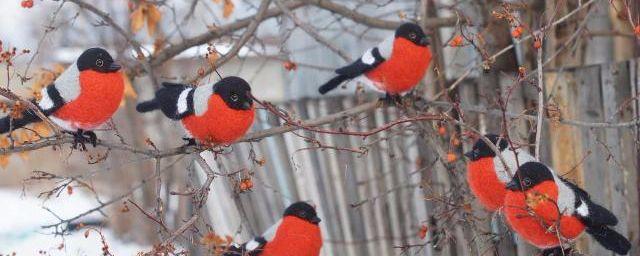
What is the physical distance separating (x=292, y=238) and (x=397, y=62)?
35.5 inches

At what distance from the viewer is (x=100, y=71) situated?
10.8ft

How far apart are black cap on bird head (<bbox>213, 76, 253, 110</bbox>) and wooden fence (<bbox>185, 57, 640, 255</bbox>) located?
19 centimetres

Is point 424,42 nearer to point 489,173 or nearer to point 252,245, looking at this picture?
point 489,173

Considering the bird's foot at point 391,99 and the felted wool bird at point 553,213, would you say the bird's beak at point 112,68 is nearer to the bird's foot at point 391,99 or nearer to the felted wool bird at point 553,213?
the bird's foot at point 391,99

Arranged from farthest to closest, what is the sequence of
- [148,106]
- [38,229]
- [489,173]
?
1. [38,229]
2. [148,106]
3. [489,173]

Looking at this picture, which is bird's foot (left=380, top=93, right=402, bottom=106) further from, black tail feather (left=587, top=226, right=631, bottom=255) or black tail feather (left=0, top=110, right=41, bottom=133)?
black tail feather (left=0, top=110, right=41, bottom=133)

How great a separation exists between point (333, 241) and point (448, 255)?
1.63m

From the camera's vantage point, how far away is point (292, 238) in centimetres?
365

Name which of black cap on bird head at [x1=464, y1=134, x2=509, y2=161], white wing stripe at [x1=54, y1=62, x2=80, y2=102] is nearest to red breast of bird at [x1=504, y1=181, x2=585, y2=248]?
black cap on bird head at [x1=464, y1=134, x2=509, y2=161]

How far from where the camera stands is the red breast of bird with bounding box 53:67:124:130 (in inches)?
128

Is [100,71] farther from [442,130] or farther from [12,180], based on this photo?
[12,180]

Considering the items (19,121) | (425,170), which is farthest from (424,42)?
(19,121)

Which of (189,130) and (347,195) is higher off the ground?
(189,130)

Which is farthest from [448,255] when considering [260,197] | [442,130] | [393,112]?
[260,197]
